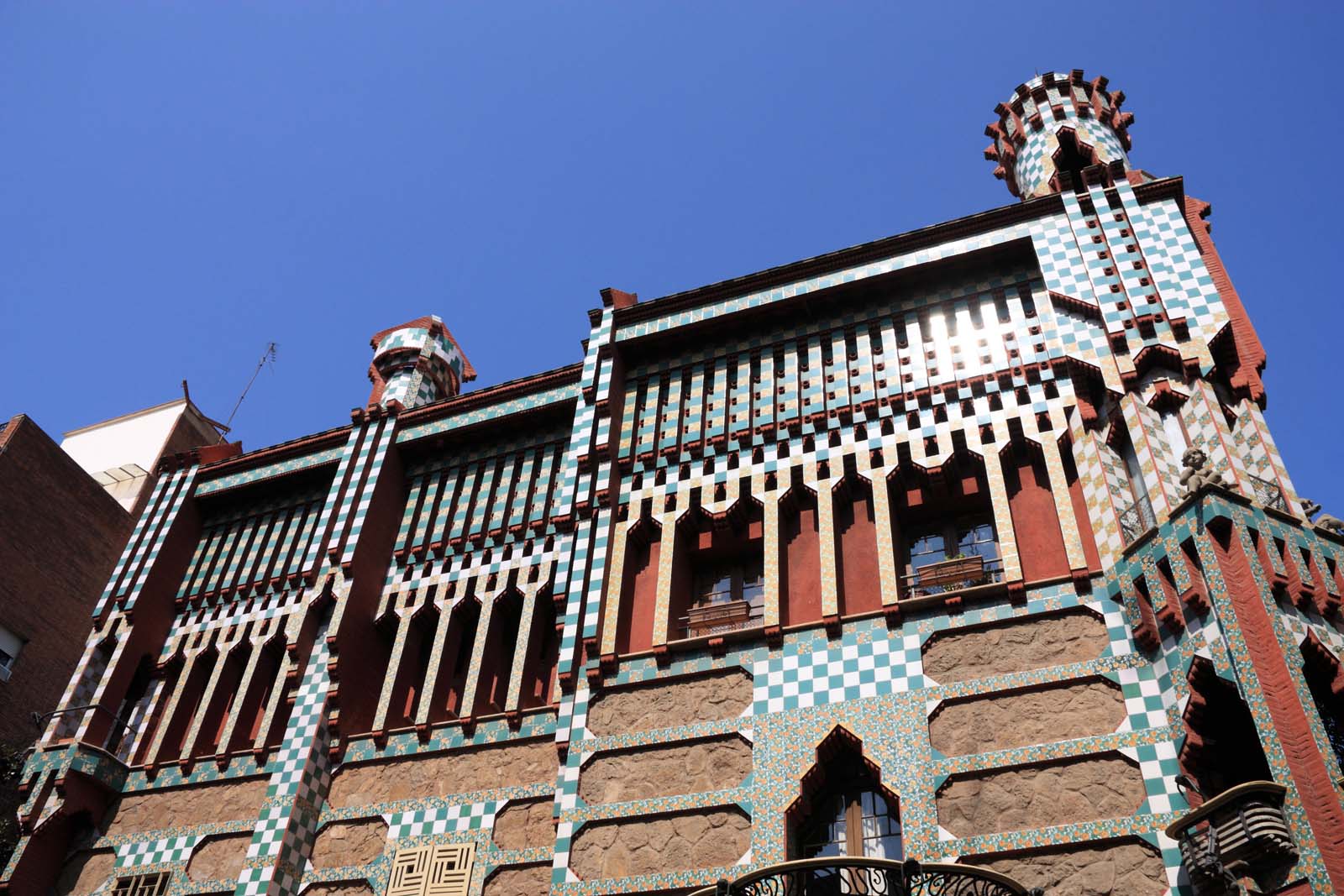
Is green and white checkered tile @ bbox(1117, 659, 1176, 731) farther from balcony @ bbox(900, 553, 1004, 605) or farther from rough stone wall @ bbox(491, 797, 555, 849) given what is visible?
rough stone wall @ bbox(491, 797, 555, 849)

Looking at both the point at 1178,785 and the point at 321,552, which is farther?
the point at 321,552

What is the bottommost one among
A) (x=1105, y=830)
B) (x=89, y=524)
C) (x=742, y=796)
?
(x=1105, y=830)

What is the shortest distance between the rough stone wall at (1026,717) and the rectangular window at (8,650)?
1764cm

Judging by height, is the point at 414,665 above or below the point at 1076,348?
below

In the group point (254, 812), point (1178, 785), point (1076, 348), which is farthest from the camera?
point (254, 812)

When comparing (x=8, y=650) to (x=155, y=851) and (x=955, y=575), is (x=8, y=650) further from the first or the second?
(x=955, y=575)

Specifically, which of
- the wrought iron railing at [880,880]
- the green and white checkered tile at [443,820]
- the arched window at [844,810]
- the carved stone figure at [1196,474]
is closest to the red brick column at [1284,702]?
the carved stone figure at [1196,474]

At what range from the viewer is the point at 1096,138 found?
19.5 m

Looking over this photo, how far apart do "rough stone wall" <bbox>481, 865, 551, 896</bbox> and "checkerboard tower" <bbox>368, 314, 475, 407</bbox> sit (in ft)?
32.5

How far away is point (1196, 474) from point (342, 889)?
1113 cm

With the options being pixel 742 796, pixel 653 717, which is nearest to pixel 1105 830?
pixel 742 796

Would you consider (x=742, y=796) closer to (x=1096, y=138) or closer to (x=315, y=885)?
(x=315, y=885)

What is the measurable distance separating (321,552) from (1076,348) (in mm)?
11505

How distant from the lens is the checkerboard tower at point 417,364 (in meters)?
22.6
